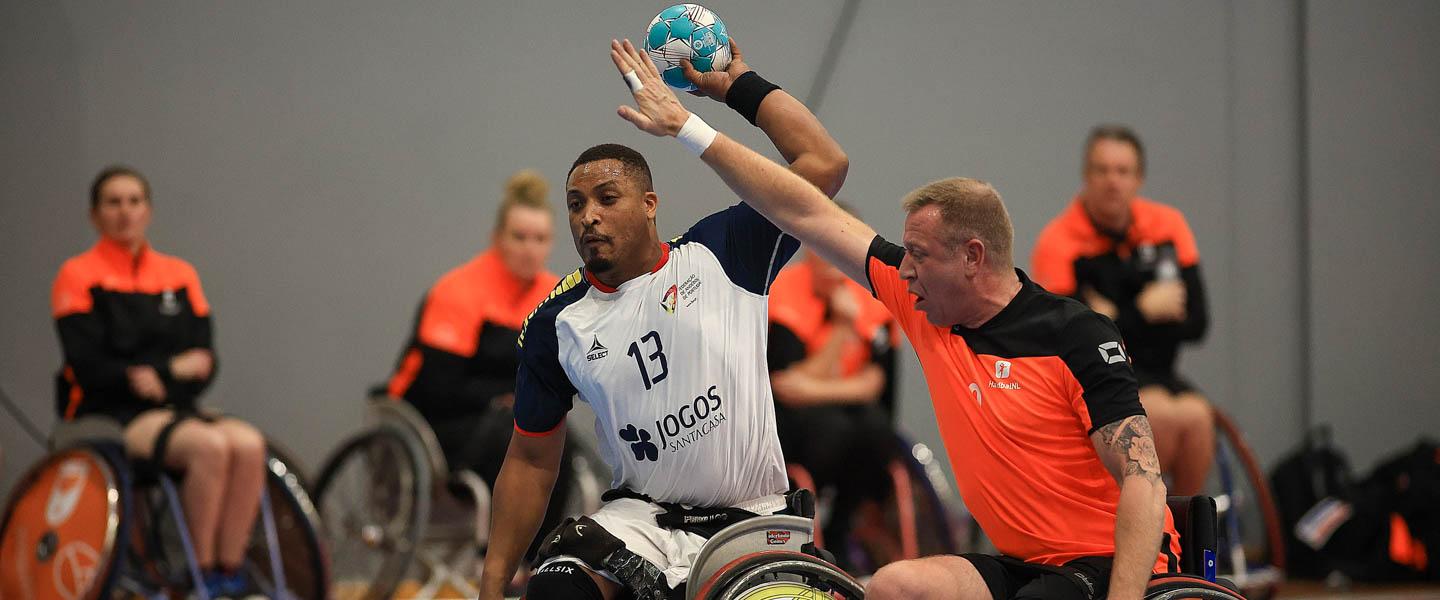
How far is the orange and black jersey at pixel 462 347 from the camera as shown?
524 centimetres

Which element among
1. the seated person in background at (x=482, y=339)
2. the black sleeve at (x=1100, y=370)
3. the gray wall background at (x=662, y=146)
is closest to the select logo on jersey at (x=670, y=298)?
the black sleeve at (x=1100, y=370)

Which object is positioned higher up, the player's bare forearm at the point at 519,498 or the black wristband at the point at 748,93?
the black wristband at the point at 748,93

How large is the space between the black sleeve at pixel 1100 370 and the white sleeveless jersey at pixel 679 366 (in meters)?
0.60

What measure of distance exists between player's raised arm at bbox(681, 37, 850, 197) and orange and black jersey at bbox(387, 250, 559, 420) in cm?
251

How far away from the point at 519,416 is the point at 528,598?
378mm

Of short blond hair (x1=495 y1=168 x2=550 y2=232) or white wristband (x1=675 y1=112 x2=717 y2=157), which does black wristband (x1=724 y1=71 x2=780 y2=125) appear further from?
short blond hair (x1=495 y1=168 x2=550 y2=232)

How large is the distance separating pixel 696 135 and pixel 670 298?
1.14ft

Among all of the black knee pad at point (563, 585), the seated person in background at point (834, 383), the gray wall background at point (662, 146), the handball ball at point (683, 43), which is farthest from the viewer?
the gray wall background at point (662, 146)

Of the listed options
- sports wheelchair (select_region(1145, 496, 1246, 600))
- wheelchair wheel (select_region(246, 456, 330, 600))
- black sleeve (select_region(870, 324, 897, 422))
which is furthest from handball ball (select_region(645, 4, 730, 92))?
black sleeve (select_region(870, 324, 897, 422))

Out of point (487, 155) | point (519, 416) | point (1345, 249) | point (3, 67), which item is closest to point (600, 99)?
point (487, 155)

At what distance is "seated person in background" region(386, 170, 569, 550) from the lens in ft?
16.9

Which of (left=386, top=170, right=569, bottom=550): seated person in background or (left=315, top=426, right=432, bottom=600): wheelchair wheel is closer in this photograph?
(left=315, top=426, right=432, bottom=600): wheelchair wheel

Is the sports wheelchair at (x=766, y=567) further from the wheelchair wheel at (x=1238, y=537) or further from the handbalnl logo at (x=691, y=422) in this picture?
the wheelchair wheel at (x=1238, y=537)

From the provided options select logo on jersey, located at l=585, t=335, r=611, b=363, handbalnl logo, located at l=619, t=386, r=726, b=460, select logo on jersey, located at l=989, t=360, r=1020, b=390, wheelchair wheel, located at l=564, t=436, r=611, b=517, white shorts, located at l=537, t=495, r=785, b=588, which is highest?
select logo on jersey, located at l=585, t=335, r=611, b=363
